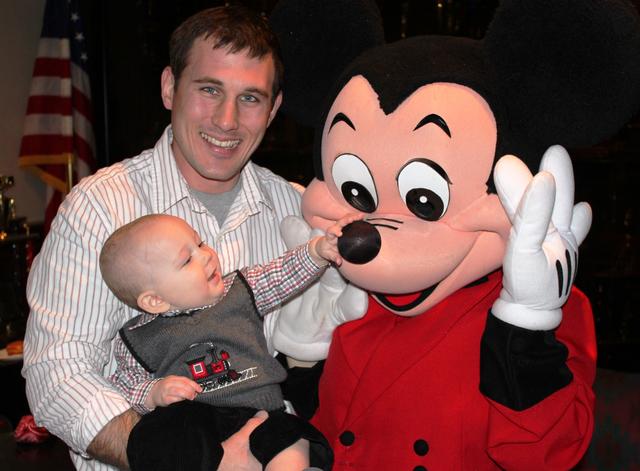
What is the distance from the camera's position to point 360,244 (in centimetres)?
159

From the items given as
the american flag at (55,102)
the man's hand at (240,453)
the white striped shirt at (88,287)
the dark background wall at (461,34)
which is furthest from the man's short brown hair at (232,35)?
the american flag at (55,102)

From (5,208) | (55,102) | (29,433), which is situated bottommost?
(29,433)

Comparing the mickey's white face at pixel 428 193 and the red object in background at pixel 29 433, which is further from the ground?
the mickey's white face at pixel 428 193

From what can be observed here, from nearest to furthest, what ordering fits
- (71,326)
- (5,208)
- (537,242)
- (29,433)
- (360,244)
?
1. (537,242)
2. (360,244)
3. (71,326)
4. (29,433)
5. (5,208)

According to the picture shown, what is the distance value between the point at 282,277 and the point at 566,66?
0.75 meters

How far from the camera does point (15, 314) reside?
3705mm

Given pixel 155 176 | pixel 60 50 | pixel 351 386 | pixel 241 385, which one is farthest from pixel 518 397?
pixel 60 50

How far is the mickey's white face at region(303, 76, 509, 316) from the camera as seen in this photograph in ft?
5.24

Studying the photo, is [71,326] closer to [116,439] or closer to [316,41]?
[116,439]

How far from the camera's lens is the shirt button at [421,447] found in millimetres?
1627

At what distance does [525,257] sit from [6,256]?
2.88 metres

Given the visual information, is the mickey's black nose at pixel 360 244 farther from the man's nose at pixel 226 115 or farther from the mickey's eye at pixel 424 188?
the man's nose at pixel 226 115

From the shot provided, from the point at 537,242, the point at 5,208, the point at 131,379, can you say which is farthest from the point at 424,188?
the point at 5,208

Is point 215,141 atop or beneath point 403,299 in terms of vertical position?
atop
